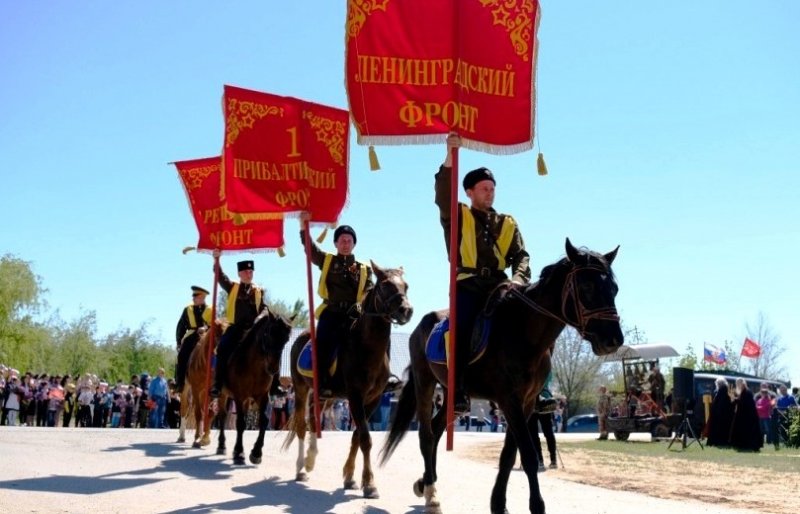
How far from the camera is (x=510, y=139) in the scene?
30.0ft

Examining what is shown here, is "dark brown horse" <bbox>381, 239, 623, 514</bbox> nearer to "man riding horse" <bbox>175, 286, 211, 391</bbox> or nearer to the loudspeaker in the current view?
"man riding horse" <bbox>175, 286, 211, 391</bbox>

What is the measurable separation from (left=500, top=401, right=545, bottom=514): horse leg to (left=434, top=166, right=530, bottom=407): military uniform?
0.76 m

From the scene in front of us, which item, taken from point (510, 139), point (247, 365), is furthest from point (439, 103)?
point (247, 365)

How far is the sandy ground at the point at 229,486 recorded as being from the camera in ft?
29.2

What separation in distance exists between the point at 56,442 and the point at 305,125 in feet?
26.4

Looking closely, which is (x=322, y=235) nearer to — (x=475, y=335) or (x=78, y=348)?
(x=475, y=335)

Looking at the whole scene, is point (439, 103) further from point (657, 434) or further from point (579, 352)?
point (579, 352)

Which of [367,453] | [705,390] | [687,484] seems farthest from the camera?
[705,390]

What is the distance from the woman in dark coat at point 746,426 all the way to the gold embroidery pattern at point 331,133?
1580 centimetres

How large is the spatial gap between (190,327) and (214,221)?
2.68m

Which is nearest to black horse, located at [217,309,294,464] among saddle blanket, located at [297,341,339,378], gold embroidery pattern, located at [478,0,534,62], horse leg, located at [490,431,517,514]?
saddle blanket, located at [297,341,339,378]

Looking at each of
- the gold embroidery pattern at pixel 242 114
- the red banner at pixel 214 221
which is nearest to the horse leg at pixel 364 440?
the gold embroidery pattern at pixel 242 114

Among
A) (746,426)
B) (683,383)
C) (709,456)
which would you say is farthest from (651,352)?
A: (709,456)

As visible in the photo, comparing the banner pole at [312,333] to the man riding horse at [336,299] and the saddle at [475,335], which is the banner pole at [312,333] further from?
the saddle at [475,335]
